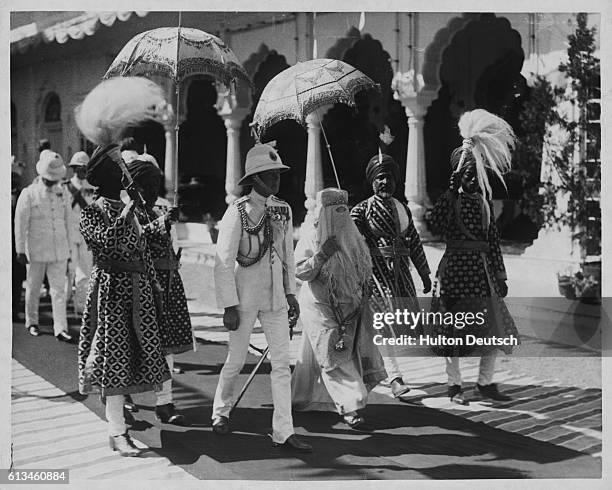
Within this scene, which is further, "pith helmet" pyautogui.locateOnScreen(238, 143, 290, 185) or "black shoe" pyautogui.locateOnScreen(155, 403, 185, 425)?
"black shoe" pyautogui.locateOnScreen(155, 403, 185, 425)

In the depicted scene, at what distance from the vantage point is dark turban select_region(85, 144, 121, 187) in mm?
5137

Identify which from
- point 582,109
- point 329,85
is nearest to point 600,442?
point 582,109

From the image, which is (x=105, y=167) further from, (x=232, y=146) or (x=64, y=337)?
(x=64, y=337)

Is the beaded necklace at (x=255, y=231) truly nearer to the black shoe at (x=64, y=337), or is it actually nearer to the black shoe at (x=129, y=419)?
the black shoe at (x=129, y=419)

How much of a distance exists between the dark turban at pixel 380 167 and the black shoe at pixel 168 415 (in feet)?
6.53

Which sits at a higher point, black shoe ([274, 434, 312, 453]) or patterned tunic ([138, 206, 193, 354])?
patterned tunic ([138, 206, 193, 354])

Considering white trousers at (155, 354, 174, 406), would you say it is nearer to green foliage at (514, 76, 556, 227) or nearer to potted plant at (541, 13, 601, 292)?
potted plant at (541, 13, 601, 292)

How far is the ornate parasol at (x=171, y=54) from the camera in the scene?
562 cm

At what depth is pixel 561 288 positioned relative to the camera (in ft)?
21.4

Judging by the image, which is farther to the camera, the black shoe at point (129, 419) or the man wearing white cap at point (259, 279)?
the black shoe at point (129, 419)

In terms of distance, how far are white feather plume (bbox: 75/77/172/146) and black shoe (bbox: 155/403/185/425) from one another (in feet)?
5.53

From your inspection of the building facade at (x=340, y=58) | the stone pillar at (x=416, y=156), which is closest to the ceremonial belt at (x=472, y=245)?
the building facade at (x=340, y=58)

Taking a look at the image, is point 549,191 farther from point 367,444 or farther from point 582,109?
point 367,444

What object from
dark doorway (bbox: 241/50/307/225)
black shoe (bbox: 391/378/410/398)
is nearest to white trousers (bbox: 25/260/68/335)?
Answer: dark doorway (bbox: 241/50/307/225)
